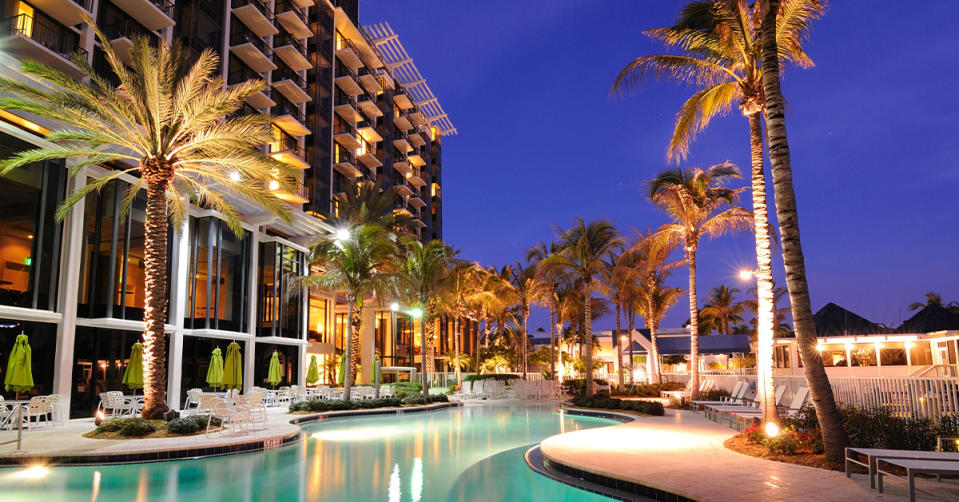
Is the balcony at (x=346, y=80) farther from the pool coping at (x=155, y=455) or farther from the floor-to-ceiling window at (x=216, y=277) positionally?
the pool coping at (x=155, y=455)

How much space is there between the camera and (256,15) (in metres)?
34.7

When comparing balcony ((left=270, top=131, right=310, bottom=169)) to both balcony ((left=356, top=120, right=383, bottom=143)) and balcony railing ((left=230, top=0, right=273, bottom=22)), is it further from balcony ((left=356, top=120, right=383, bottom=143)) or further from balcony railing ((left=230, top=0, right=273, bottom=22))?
balcony ((left=356, top=120, right=383, bottom=143))

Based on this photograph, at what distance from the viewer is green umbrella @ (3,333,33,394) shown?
14.2 metres

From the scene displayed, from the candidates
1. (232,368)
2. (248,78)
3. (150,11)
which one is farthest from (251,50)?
(232,368)

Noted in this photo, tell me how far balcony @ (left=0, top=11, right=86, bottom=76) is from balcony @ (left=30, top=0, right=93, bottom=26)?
0.78 ft

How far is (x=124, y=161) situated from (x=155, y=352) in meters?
10.1

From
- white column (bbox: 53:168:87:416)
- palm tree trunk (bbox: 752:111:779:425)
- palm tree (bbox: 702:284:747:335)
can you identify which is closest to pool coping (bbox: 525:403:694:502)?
palm tree trunk (bbox: 752:111:779:425)

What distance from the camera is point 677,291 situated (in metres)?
41.6

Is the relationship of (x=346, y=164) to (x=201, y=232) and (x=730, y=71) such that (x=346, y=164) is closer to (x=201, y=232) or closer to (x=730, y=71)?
(x=201, y=232)

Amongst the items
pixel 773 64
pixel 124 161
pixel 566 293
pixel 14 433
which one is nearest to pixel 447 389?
pixel 566 293

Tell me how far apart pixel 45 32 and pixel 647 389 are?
28385 mm

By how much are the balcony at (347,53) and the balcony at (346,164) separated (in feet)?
23.1

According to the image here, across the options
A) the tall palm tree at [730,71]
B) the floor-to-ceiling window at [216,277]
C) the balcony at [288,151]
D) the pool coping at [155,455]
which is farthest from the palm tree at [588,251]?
the balcony at [288,151]

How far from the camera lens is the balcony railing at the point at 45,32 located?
837 inches
